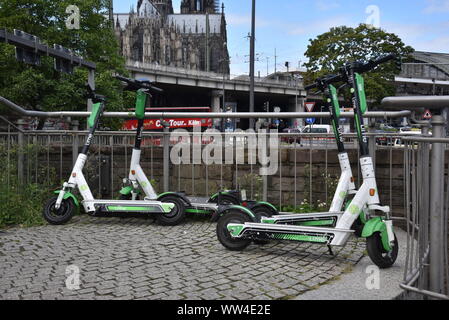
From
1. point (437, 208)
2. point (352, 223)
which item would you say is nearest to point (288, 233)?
point (352, 223)

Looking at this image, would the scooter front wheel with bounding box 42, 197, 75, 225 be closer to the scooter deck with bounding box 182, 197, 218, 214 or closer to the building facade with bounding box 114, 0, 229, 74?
the scooter deck with bounding box 182, 197, 218, 214

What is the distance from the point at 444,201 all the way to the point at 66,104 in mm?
17070

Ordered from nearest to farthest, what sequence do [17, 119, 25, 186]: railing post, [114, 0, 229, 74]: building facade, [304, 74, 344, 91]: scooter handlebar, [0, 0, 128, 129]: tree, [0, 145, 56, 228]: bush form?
1. [304, 74, 344, 91]: scooter handlebar
2. [0, 145, 56, 228]: bush
3. [17, 119, 25, 186]: railing post
4. [0, 0, 128, 129]: tree
5. [114, 0, 229, 74]: building facade

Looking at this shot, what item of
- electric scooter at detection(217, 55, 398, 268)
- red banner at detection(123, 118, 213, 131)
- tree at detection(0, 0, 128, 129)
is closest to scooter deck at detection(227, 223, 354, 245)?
electric scooter at detection(217, 55, 398, 268)

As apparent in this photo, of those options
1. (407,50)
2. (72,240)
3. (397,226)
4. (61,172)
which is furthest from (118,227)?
(407,50)

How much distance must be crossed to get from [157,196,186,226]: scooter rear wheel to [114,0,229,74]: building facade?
68.7 m

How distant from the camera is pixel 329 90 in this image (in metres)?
4.93

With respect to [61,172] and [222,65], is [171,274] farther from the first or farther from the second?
[222,65]

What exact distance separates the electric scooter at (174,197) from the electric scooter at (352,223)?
61 centimetres

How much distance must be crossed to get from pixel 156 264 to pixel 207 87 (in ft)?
177

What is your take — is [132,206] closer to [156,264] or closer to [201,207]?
[201,207]

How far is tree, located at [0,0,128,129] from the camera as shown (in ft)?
57.6

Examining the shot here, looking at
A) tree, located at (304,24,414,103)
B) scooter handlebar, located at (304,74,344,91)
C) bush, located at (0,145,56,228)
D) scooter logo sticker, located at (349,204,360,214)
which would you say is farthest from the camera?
tree, located at (304,24,414,103)

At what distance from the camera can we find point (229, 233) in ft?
15.6
